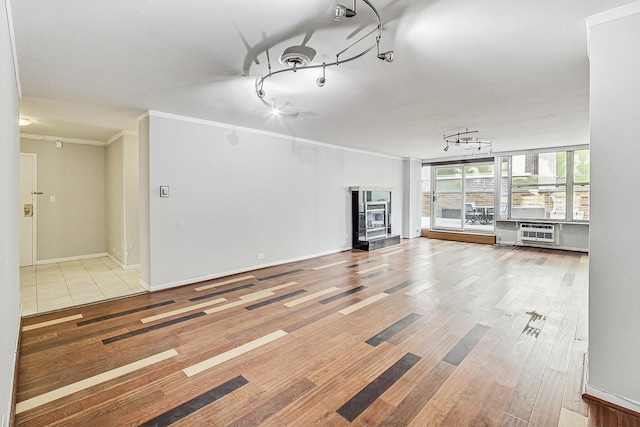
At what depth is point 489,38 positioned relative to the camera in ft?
7.46

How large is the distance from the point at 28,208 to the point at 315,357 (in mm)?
6521

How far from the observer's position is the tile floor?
12.6 feet

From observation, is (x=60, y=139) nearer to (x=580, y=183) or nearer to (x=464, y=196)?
(x=464, y=196)

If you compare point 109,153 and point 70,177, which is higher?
point 109,153

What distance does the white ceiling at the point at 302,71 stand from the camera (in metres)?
1.94

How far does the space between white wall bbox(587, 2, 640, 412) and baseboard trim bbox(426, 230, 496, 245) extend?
7.03 meters

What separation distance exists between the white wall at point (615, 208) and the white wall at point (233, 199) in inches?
177

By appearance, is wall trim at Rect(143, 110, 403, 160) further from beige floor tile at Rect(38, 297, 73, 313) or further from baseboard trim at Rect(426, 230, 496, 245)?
baseboard trim at Rect(426, 230, 496, 245)

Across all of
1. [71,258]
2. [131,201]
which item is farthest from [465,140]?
[71,258]

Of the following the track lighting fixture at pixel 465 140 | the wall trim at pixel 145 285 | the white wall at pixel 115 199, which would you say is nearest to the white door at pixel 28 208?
the white wall at pixel 115 199

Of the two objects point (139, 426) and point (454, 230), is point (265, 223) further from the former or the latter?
point (454, 230)

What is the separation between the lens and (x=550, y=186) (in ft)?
25.1

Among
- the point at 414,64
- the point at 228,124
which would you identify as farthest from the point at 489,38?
the point at 228,124

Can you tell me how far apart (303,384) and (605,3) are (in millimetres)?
3151
